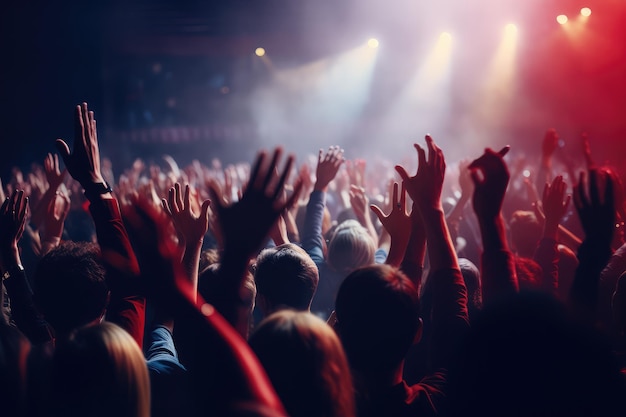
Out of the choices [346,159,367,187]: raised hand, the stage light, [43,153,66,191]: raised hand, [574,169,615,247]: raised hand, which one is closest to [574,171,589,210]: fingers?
[574,169,615,247]: raised hand

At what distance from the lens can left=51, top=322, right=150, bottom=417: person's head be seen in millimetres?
1224

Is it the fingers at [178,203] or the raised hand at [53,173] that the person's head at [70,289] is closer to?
the fingers at [178,203]

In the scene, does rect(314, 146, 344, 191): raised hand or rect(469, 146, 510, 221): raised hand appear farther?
rect(314, 146, 344, 191): raised hand

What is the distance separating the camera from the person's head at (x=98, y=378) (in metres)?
1.22

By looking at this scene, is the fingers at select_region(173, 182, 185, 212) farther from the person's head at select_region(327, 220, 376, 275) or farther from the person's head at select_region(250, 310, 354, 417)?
the person's head at select_region(250, 310, 354, 417)

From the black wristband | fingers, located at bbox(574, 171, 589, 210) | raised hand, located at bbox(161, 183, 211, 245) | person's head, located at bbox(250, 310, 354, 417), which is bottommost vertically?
person's head, located at bbox(250, 310, 354, 417)

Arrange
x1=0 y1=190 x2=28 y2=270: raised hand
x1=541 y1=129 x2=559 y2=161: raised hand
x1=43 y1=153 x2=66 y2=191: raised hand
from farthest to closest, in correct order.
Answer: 1. x1=541 y1=129 x2=559 y2=161: raised hand
2. x1=43 y1=153 x2=66 y2=191: raised hand
3. x1=0 y1=190 x2=28 y2=270: raised hand

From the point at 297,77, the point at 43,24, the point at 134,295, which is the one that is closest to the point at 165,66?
the point at 297,77

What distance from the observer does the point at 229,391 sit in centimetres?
109

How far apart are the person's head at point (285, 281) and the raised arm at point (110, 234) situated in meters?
0.50

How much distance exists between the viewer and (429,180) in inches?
77.6

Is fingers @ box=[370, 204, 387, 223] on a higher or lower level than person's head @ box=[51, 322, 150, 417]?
higher

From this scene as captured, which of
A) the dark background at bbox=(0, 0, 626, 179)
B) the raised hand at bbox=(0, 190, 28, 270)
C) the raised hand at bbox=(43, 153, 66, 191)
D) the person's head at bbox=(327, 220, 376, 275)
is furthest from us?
the dark background at bbox=(0, 0, 626, 179)

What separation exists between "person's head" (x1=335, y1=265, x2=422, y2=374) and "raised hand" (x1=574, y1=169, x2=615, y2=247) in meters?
0.77
